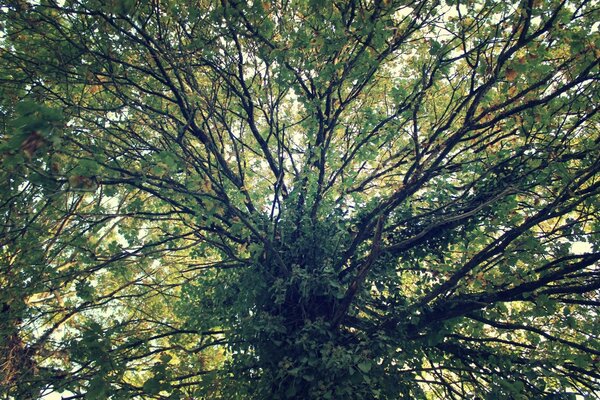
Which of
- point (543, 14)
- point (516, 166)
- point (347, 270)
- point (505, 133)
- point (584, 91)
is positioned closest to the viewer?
point (543, 14)

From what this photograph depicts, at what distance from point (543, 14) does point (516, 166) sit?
5.83 feet

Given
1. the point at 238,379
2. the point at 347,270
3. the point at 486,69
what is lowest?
the point at 238,379

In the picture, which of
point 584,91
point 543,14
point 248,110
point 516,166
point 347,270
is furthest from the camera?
point 248,110

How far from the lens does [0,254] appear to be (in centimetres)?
629

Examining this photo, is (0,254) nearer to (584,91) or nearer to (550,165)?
(550,165)

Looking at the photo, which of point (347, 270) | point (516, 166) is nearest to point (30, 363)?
point (347, 270)

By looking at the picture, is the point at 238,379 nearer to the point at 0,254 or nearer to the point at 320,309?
the point at 320,309

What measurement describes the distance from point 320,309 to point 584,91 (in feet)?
13.9

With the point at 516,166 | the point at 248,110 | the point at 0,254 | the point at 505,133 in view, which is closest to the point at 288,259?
the point at 248,110

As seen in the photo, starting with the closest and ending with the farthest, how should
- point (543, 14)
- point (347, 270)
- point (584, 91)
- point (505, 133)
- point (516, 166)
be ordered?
point (543, 14) → point (584, 91) → point (516, 166) → point (347, 270) → point (505, 133)

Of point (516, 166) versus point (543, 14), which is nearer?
point (543, 14)

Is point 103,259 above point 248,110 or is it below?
below

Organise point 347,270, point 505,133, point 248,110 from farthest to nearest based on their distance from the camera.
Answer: point 505,133 < point 248,110 < point 347,270

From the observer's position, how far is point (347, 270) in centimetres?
554
